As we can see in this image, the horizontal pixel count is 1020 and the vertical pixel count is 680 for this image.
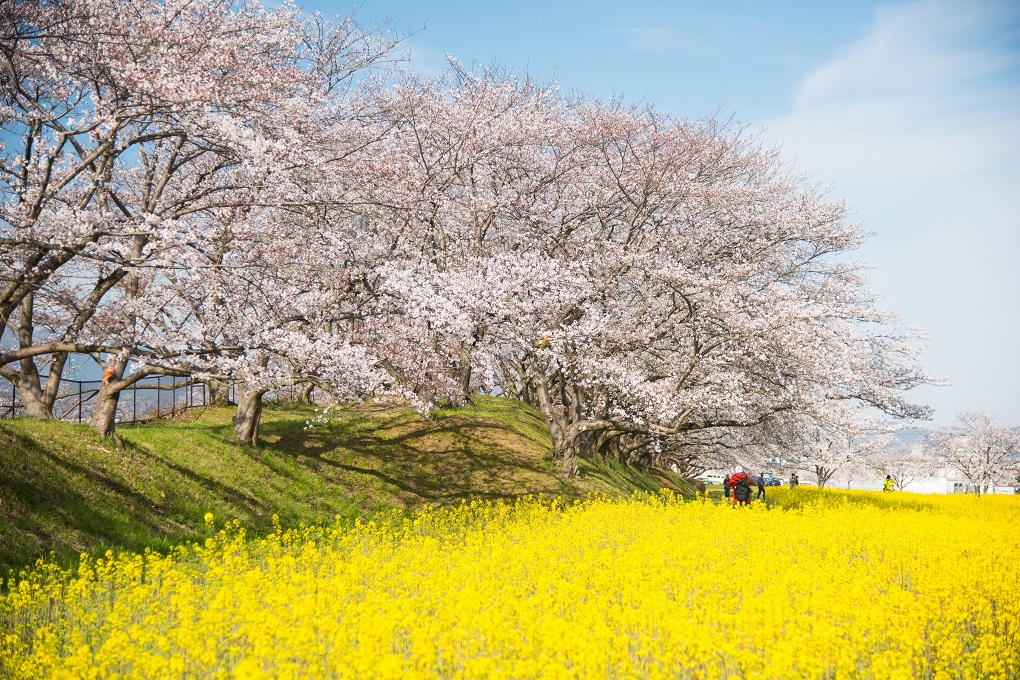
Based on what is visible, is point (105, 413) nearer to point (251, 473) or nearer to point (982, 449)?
point (251, 473)

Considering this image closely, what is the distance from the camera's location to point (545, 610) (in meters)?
8.16

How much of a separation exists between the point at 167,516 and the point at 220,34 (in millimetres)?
10718

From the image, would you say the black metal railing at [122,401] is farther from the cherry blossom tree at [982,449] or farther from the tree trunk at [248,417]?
the cherry blossom tree at [982,449]

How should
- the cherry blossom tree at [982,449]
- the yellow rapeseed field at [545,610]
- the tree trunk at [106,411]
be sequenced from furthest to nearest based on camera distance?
the cherry blossom tree at [982,449], the tree trunk at [106,411], the yellow rapeseed field at [545,610]

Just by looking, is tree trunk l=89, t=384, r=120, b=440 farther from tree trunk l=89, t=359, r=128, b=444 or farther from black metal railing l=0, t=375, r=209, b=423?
black metal railing l=0, t=375, r=209, b=423

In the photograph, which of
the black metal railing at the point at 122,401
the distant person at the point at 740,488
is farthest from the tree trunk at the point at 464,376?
the distant person at the point at 740,488

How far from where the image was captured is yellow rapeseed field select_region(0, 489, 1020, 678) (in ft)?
21.1

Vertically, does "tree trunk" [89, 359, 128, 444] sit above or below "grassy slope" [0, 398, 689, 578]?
above

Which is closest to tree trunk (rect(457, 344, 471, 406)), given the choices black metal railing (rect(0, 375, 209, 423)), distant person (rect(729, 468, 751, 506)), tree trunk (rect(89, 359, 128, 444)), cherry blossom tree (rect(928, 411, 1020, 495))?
black metal railing (rect(0, 375, 209, 423))

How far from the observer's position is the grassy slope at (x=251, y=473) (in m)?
13.2

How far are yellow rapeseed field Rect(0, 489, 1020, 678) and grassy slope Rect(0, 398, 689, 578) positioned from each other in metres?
1.66

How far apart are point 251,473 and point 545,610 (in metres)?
11.8

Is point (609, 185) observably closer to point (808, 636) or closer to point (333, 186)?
point (333, 186)

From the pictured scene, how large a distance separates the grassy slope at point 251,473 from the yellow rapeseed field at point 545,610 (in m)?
1.66
